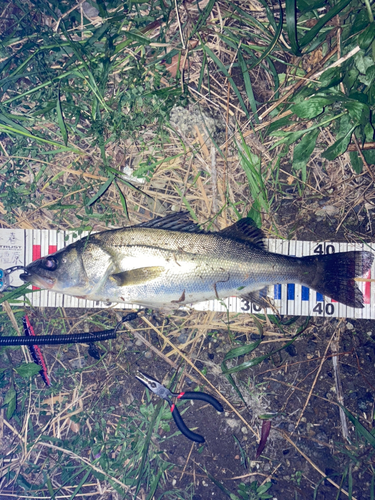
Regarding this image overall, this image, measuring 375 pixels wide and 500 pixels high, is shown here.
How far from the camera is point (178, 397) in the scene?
3.54 metres

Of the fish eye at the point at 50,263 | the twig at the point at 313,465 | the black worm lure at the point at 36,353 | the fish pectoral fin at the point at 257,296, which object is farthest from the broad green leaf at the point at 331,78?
the black worm lure at the point at 36,353

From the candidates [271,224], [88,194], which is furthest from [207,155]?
[88,194]

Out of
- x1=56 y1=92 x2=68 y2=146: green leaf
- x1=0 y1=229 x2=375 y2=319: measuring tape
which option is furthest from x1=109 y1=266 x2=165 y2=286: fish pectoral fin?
x1=56 y1=92 x2=68 y2=146: green leaf

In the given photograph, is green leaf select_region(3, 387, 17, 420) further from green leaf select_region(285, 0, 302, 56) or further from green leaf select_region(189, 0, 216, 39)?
green leaf select_region(285, 0, 302, 56)

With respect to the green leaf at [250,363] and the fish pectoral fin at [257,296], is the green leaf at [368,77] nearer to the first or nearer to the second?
the fish pectoral fin at [257,296]

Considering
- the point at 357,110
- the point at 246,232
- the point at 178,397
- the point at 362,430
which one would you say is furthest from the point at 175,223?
the point at 362,430

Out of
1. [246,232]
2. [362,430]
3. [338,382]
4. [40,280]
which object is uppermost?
[246,232]

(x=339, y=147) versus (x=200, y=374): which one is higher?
(x=339, y=147)

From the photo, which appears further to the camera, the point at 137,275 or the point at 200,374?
the point at 200,374

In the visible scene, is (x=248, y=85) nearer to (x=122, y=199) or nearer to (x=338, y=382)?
(x=122, y=199)

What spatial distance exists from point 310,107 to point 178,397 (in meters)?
3.42

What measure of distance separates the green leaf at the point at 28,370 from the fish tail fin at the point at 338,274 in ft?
10.7

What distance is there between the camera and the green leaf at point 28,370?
3.77 metres

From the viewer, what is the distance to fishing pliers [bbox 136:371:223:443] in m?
3.49
